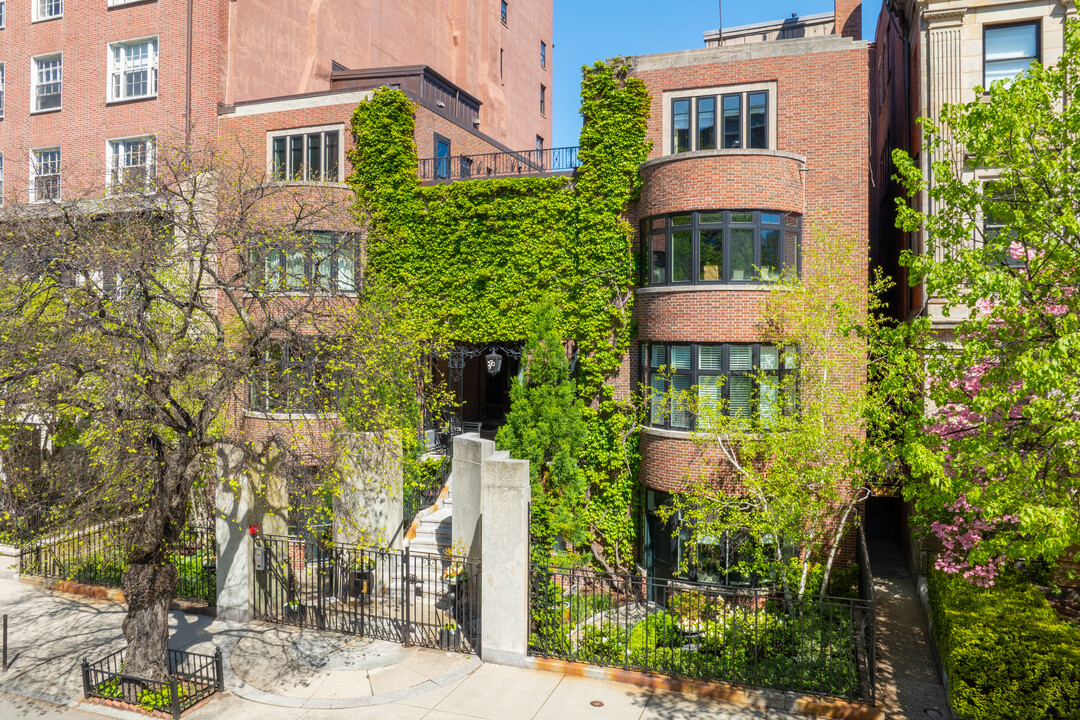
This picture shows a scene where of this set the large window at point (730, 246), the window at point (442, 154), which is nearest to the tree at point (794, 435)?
the large window at point (730, 246)

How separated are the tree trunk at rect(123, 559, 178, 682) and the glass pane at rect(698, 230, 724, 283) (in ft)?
43.9

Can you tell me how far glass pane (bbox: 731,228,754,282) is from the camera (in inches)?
727

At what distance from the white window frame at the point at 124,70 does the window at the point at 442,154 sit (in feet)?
32.2

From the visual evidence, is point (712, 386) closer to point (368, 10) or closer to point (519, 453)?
point (519, 453)

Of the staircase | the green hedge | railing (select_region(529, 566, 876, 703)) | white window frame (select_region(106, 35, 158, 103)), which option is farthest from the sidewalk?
white window frame (select_region(106, 35, 158, 103))

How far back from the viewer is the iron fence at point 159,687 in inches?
468

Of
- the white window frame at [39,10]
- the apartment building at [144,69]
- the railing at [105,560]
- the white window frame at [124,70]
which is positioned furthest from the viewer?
the white window frame at [39,10]

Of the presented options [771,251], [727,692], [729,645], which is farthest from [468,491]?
[771,251]

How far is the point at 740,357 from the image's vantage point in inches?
723

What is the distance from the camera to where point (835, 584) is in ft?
58.6

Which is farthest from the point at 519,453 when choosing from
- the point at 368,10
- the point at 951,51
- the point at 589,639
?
the point at 368,10

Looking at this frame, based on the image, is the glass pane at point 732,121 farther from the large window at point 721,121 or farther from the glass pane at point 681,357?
the glass pane at point 681,357

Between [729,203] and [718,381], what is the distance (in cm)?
439

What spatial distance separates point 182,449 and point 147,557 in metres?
2.02
